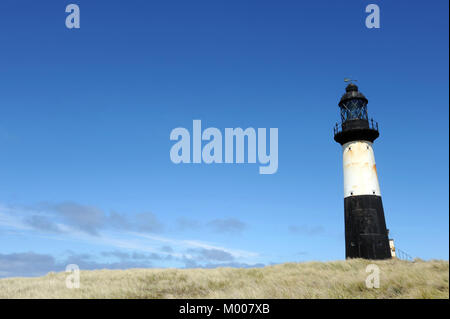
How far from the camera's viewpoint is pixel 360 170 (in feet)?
82.0

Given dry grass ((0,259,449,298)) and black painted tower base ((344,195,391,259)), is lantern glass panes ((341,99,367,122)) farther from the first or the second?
dry grass ((0,259,449,298))

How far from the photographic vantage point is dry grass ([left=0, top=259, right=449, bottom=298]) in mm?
12648

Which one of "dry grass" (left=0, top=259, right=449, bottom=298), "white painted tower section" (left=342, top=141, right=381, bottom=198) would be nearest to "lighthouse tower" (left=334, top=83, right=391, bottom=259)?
"white painted tower section" (left=342, top=141, right=381, bottom=198)

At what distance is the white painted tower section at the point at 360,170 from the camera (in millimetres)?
24766

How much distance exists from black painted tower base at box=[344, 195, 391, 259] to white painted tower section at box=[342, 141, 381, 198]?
50 cm

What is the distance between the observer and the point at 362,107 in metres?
27.0

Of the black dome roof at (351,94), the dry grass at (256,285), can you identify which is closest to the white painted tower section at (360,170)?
the black dome roof at (351,94)

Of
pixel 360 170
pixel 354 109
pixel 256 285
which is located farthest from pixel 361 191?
pixel 256 285

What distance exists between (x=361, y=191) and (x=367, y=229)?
8.66 ft

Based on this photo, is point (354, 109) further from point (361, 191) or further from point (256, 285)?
point (256, 285)
